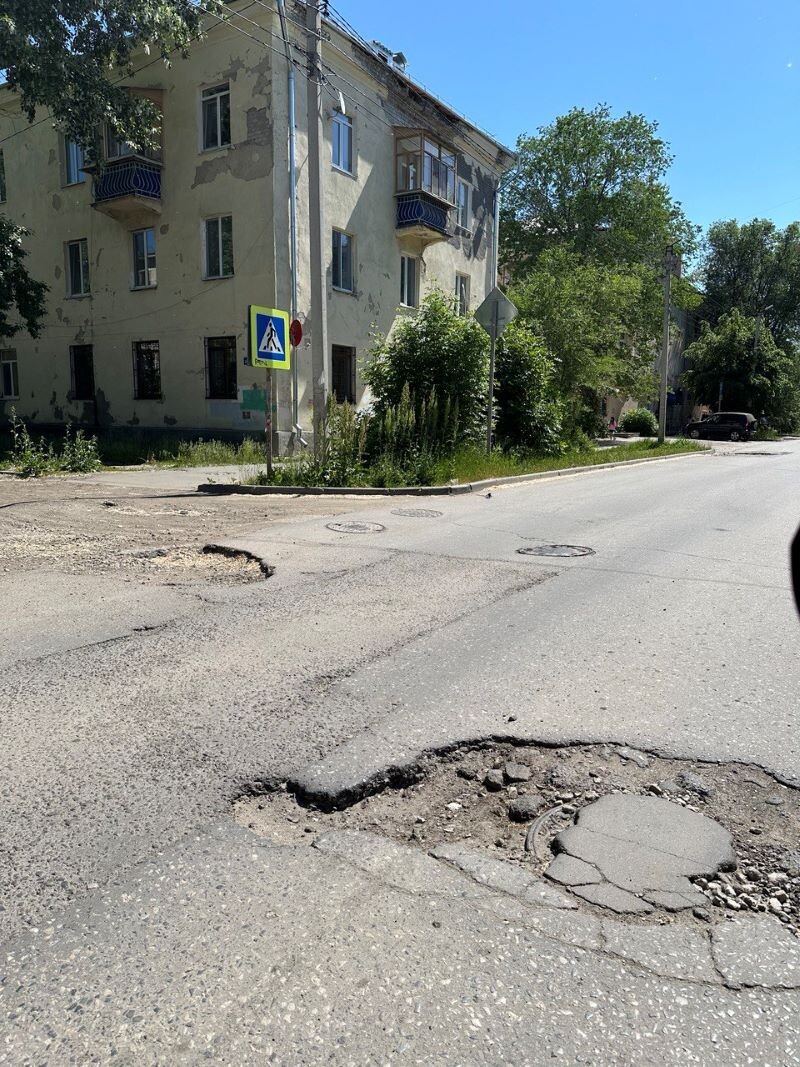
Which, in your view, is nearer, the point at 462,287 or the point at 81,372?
the point at 81,372

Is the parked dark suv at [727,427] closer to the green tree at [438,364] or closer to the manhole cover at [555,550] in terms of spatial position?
the green tree at [438,364]

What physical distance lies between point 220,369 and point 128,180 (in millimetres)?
6104

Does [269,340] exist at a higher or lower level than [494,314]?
lower

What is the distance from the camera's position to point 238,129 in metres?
21.0

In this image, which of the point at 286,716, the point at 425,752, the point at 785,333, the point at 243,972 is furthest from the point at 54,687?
the point at 785,333

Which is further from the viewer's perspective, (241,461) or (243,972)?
(241,461)

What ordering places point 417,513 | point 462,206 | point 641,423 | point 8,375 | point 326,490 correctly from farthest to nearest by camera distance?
1. point 641,423
2. point 462,206
3. point 8,375
4. point 326,490
5. point 417,513

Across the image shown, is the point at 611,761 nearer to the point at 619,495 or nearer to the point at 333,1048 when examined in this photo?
the point at 333,1048

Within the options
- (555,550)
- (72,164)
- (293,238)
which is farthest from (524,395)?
(72,164)

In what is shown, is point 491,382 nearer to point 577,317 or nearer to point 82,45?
point 577,317

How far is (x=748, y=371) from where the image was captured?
49781mm

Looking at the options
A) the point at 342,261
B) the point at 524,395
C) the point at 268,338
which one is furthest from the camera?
the point at 342,261

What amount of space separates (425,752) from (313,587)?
300 centimetres

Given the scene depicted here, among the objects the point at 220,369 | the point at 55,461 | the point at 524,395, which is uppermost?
the point at 220,369
